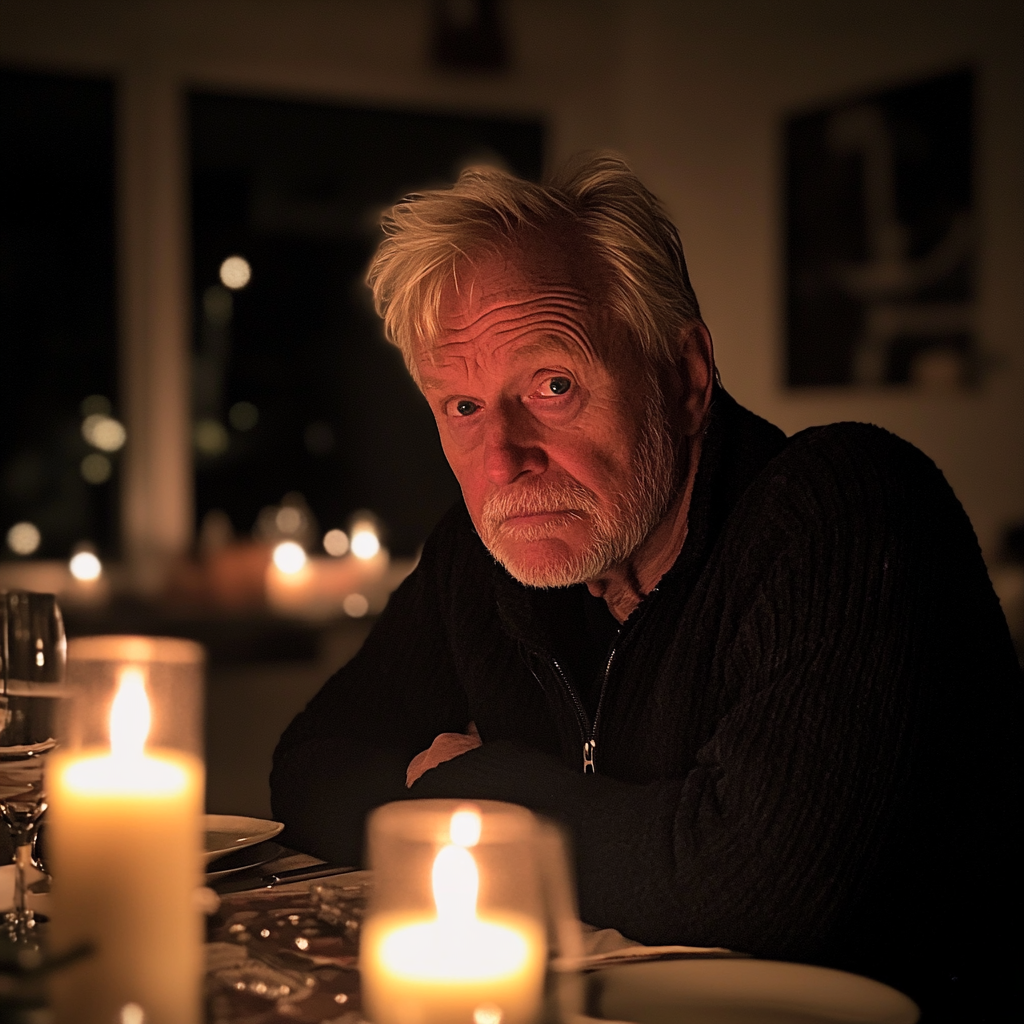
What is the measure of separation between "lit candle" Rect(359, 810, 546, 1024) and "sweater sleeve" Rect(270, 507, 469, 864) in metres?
0.76

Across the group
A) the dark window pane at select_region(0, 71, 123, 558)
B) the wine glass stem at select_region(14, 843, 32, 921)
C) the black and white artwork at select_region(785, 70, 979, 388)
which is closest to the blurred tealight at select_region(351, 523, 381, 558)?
the dark window pane at select_region(0, 71, 123, 558)

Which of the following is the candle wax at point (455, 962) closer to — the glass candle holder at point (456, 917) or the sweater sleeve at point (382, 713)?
the glass candle holder at point (456, 917)

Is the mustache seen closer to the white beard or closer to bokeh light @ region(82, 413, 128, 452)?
the white beard

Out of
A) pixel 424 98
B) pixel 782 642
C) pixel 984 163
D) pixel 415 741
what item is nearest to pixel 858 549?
pixel 782 642

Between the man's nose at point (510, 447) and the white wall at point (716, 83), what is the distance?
3.04 m

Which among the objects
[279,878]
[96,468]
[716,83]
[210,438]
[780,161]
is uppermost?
[716,83]

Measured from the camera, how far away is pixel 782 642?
1.17 m

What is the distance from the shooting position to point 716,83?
5.23 metres

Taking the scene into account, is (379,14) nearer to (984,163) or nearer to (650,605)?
(984,163)

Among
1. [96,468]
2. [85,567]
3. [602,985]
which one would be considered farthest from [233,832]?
[96,468]

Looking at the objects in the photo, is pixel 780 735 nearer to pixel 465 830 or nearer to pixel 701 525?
pixel 701 525

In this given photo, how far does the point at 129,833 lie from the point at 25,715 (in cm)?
28

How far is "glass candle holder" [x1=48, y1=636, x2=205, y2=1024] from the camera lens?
62cm

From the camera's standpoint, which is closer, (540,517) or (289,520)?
(540,517)
